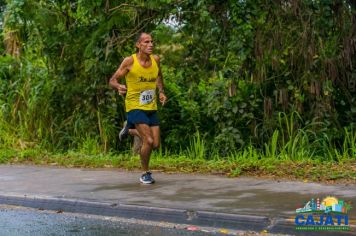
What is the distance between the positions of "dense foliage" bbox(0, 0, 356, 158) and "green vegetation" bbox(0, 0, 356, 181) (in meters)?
0.02

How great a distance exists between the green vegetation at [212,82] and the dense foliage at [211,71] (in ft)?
0.08

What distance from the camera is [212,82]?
40.2 ft

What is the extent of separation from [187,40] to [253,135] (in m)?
2.25

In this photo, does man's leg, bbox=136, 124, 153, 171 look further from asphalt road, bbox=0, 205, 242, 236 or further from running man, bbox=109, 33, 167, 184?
asphalt road, bbox=0, 205, 242, 236

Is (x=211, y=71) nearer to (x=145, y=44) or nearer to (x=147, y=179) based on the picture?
(x=145, y=44)

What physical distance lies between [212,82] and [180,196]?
180 inches

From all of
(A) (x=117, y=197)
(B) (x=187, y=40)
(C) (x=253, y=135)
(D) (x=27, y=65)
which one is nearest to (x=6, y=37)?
(D) (x=27, y=65)

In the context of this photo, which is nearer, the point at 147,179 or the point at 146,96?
the point at 146,96

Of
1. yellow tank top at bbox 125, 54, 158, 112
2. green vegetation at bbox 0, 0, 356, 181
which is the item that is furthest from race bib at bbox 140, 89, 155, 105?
green vegetation at bbox 0, 0, 356, 181

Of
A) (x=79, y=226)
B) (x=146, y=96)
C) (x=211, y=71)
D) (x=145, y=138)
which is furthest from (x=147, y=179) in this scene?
(x=211, y=71)

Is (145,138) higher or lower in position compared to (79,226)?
higher

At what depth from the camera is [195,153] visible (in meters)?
12.4

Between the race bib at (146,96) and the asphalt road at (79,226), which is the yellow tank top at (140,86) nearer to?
the race bib at (146,96)

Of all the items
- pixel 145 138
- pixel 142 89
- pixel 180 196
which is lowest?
pixel 180 196
